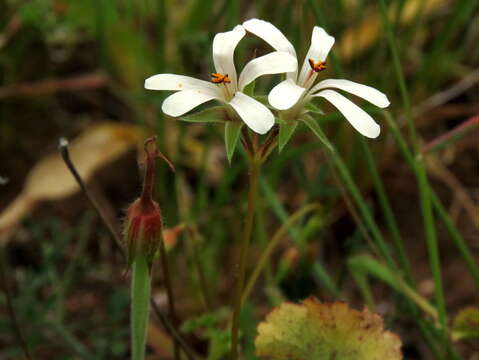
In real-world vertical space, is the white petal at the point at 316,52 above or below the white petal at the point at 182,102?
above

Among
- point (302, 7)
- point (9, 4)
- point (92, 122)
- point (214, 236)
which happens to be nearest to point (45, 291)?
point (214, 236)

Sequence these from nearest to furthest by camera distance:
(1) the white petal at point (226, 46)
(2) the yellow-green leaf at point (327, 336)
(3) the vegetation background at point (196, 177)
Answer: (1) the white petal at point (226, 46), (2) the yellow-green leaf at point (327, 336), (3) the vegetation background at point (196, 177)

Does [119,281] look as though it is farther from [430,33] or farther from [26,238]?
[430,33]

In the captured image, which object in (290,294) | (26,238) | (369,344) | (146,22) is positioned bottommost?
(369,344)

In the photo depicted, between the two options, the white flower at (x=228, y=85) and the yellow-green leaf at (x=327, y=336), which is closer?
the white flower at (x=228, y=85)

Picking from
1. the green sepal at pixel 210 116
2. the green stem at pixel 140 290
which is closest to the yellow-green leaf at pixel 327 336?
→ the green stem at pixel 140 290

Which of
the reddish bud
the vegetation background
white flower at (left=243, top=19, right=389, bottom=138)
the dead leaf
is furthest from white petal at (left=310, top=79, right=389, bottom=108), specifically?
the dead leaf

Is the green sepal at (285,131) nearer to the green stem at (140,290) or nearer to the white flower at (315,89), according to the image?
the white flower at (315,89)
